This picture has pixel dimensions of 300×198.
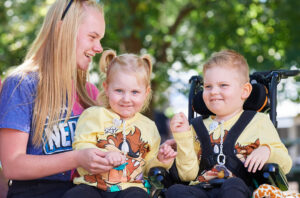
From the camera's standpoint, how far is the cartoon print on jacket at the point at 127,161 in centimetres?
290

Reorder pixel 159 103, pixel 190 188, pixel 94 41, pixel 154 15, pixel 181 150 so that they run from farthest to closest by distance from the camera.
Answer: pixel 159 103, pixel 154 15, pixel 94 41, pixel 181 150, pixel 190 188

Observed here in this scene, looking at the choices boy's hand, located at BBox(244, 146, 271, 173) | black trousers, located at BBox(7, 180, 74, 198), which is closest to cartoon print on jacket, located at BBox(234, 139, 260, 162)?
boy's hand, located at BBox(244, 146, 271, 173)

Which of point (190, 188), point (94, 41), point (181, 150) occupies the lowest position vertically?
point (190, 188)

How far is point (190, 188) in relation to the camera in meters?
2.84

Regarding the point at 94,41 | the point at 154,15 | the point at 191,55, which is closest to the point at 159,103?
the point at 191,55

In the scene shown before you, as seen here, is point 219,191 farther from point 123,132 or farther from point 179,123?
point 123,132

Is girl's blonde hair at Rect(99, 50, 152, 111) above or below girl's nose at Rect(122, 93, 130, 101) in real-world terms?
above

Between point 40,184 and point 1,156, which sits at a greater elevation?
point 1,156

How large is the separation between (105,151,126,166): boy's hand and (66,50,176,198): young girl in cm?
11

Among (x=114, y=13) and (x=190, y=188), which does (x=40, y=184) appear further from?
(x=114, y=13)

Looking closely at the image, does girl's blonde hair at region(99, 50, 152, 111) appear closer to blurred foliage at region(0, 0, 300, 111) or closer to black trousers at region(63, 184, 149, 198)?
black trousers at region(63, 184, 149, 198)

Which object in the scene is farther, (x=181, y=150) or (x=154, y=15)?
(x=154, y=15)

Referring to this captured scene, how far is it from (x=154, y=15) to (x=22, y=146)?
6832 millimetres

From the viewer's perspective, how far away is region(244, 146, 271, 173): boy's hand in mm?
2934
